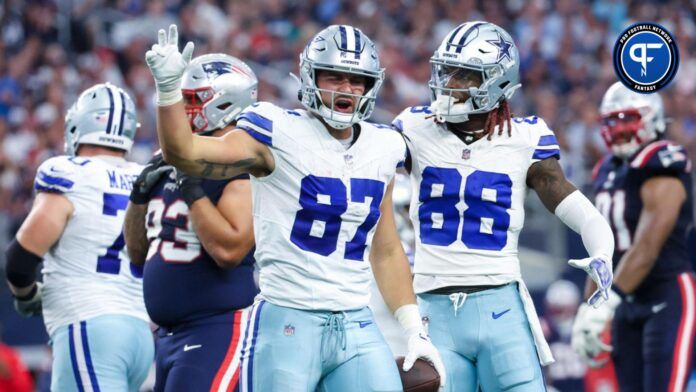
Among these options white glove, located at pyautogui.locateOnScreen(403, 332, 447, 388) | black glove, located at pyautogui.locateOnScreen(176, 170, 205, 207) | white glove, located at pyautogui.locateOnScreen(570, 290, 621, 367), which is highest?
black glove, located at pyautogui.locateOnScreen(176, 170, 205, 207)

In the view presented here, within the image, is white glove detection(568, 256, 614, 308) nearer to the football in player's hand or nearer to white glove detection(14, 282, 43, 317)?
the football in player's hand

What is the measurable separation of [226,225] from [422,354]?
941 mm

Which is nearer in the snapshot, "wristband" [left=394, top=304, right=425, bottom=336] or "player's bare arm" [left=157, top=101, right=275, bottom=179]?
"player's bare arm" [left=157, top=101, right=275, bottom=179]

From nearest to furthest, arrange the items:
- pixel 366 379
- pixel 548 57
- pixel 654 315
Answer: pixel 366 379 → pixel 654 315 → pixel 548 57

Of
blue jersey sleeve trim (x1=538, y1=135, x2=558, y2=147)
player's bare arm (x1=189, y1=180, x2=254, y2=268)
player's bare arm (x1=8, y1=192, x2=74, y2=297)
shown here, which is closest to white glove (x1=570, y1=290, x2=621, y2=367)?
blue jersey sleeve trim (x1=538, y1=135, x2=558, y2=147)

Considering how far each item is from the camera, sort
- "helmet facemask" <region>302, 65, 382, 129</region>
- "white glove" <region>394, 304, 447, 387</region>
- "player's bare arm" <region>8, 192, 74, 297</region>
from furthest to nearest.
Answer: "player's bare arm" <region>8, 192, 74, 297</region>, "white glove" <region>394, 304, 447, 387</region>, "helmet facemask" <region>302, 65, 382, 129</region>

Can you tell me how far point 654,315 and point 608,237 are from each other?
1.70 m

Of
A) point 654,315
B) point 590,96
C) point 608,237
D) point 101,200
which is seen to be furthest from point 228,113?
point 590,96

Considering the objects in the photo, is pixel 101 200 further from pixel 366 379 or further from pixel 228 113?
pixel 366 379

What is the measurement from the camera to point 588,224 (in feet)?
15.7

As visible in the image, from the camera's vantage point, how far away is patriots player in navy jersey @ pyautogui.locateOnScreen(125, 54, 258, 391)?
4773 mm

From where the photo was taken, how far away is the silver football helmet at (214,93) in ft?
17.0

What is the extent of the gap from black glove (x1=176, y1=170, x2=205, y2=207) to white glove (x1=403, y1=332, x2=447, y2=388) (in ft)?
3.35

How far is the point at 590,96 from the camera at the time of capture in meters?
12.9
